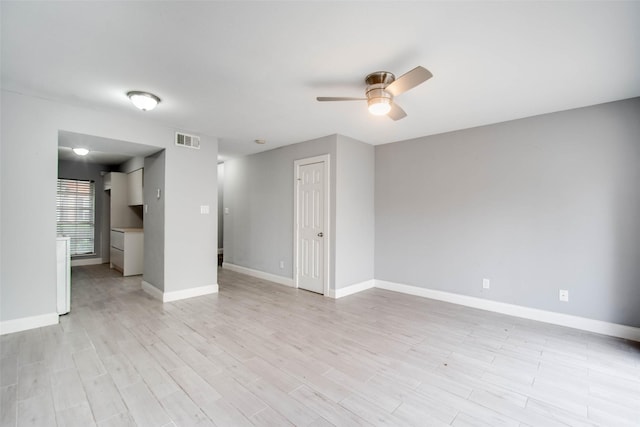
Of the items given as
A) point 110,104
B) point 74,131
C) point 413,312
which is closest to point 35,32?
point 110,104

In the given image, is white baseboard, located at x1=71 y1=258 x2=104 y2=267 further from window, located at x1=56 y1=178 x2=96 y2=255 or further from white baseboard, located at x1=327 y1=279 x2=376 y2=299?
white baseboard, located at x1=327 y1=279 x2=376 y2=299

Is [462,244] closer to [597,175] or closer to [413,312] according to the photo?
[413,312]

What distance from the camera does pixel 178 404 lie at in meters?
1.87

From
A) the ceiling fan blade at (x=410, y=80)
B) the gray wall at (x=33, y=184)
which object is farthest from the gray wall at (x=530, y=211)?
the gray wall at (x=33, y=184)

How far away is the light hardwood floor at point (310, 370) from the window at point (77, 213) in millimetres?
4267

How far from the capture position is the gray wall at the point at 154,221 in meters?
4.12

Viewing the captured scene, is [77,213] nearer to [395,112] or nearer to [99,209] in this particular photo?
[99,209]

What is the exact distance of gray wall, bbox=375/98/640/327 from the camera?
10.0 feet

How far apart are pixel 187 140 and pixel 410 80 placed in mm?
3350

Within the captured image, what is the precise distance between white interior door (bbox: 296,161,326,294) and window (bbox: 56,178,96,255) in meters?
5.70

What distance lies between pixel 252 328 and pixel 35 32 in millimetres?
3006

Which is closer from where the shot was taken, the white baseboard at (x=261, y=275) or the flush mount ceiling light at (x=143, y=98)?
the flush mount ceiling light at (x=143, y=98)

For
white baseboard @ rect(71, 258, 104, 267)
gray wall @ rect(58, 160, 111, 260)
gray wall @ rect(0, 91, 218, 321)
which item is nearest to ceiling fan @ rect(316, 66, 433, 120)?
gray wall @ rect(0, 91, 218, 321)

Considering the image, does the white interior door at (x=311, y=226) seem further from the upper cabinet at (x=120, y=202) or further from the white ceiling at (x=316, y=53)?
the upper cabinet at (x=120, y=202)
